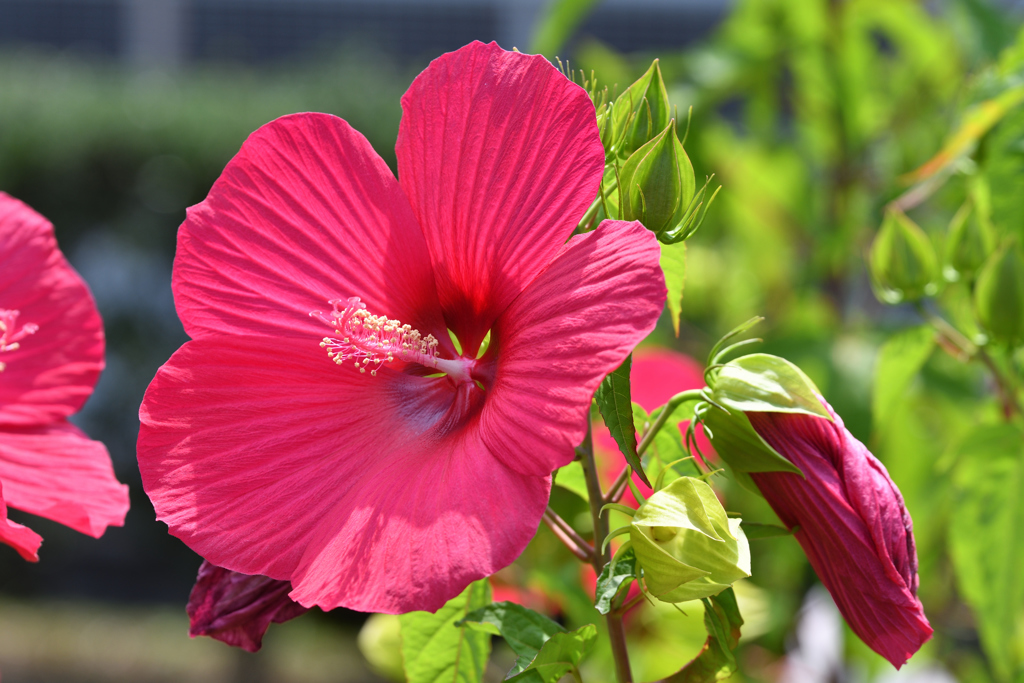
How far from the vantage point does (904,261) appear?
534 millimetres

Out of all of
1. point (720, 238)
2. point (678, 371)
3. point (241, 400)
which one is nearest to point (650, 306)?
point (241, 400)

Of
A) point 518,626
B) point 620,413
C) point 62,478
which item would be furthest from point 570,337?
point 62,478

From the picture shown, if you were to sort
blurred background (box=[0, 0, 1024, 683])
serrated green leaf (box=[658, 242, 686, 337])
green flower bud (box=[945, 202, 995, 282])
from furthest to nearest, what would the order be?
1. blurred background (box=[0, 0, 1024, 683])
2. green flower bud (box=[945, 202, 995, 282])
3. serrated green leaf (box=[658, 242, 686, 337])

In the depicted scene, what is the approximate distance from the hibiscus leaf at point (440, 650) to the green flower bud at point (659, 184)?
0.21 meters

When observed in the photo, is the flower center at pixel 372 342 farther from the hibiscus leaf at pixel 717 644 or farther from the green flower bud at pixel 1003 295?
the green flower bud at pixel 1003 295

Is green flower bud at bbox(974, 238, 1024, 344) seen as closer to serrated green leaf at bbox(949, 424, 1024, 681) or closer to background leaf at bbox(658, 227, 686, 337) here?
serrated green leaf at bbox(949, 424, 1024, 681)

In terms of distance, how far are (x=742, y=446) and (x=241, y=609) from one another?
0.78 feet

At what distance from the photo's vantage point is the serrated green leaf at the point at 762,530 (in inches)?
14.3

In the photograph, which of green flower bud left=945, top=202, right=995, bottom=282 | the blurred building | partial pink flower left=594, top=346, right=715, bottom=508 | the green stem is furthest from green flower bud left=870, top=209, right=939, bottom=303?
the blurred building

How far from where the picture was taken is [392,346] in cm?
41

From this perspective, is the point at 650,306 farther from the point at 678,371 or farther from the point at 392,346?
the point at 678,371

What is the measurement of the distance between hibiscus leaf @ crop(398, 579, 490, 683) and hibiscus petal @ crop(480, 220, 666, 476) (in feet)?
0.44

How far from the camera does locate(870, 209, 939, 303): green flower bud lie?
53 cm

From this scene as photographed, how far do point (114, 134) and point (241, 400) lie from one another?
3178 mm
